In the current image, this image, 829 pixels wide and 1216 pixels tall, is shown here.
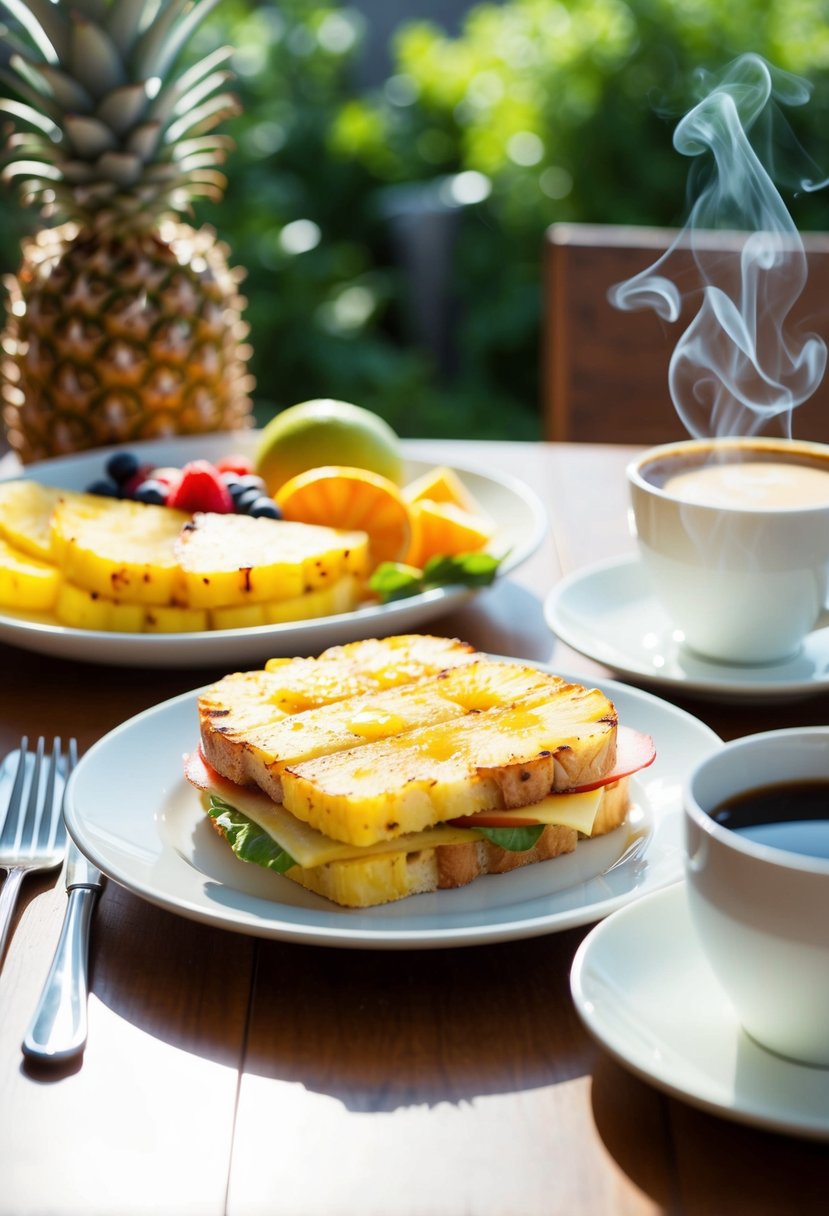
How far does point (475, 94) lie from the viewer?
205 inches

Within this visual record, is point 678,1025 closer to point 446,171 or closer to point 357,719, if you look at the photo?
point 357,719

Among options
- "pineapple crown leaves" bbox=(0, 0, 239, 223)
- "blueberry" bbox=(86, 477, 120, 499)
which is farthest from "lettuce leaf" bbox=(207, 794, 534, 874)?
"pineapple crown leaves" bbox=(0, 0, 239, 223)

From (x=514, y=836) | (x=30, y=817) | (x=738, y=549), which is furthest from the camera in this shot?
(x=738, y=549)

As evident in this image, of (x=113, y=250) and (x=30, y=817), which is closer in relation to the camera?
(x=30, y=817)

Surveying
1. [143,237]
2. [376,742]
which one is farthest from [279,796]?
[143,237]

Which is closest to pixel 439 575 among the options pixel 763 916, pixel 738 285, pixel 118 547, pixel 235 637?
pixel 235 637

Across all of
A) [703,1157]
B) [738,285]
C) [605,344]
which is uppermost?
[738,285]

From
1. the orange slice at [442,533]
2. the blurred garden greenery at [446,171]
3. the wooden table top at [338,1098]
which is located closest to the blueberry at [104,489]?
the orange slice at [442,533]

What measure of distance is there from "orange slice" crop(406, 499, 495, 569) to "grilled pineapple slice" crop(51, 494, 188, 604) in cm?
28

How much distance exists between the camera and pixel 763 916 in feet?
2.24

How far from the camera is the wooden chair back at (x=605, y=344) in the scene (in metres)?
2.45

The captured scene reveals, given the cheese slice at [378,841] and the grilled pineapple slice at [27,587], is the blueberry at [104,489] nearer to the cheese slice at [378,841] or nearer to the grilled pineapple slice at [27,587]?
the grilled pineapple slice at [27,587]

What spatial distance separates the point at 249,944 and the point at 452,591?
58 cm

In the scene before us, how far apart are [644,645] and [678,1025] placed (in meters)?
0.65
